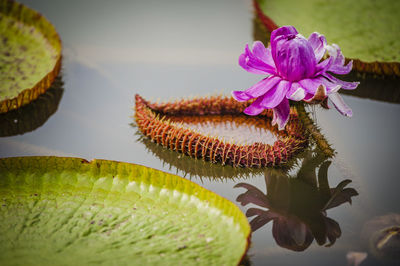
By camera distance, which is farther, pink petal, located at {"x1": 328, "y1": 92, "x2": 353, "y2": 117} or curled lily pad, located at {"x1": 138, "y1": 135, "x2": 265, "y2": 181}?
curled lily pad, located at {"x1": 138, "y1": 135, "x2": 265, "y2": 181}

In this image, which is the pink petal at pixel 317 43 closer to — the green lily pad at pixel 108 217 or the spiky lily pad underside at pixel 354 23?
the spiky lily pad underside at pixel 354 23

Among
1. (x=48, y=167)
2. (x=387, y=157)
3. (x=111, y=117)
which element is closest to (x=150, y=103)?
(x=111, y=117)

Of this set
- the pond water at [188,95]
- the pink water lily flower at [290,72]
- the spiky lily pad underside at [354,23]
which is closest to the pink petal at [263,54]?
the pink water lily flower at [290,72]

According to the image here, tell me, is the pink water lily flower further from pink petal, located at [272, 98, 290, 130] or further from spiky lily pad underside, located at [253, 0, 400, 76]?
spiky lily pad underside, located at [253, 0, 400, 76]

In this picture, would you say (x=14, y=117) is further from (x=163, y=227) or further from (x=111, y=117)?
(x=163, y=227)

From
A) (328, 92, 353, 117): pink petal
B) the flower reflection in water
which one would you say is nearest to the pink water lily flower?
(328, 92, 353, 117): pink petal

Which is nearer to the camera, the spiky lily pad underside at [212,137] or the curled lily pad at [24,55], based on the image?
the spiky lily pad underside at [212,137]
